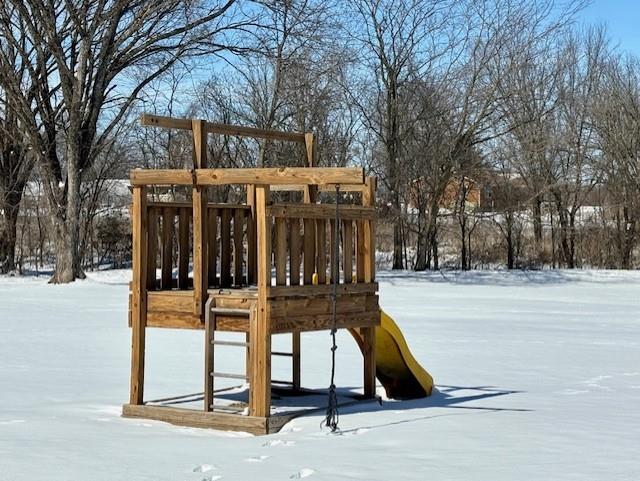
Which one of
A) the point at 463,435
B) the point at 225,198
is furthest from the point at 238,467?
the point at 225,198

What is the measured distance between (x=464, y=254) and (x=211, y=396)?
27.9 m

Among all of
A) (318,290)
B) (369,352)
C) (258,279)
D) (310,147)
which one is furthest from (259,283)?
(310,147)

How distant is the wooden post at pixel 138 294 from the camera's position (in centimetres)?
902

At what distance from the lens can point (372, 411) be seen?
9188 millimetres

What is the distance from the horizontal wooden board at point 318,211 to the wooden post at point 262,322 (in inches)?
4.2

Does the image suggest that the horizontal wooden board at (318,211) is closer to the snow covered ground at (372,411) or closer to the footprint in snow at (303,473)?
the snow covered ground at (372,411)

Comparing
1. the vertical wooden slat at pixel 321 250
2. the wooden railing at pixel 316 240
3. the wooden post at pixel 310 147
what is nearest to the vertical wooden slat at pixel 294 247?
the wooden railing at pixel 316 240

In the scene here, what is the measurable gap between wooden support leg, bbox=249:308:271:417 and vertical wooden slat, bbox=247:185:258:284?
6.18 ft

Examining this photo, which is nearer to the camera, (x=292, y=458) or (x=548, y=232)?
(x=292, y=458)

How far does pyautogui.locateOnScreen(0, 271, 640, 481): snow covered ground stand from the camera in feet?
22.0

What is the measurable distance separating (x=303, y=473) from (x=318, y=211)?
289 cm

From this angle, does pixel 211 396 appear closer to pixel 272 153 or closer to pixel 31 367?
pixel 31 367

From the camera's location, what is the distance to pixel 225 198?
35531 mm

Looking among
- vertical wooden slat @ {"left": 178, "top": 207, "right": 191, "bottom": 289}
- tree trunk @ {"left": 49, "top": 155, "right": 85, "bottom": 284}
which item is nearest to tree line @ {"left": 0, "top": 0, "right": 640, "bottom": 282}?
tree trunk @ {"left": 49, "top": 155, "right": 85, "bottom": 284}
